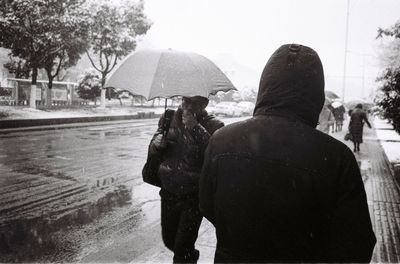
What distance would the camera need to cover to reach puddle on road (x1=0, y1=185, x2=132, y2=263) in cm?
443

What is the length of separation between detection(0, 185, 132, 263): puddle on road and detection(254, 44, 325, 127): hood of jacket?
11.2 ft

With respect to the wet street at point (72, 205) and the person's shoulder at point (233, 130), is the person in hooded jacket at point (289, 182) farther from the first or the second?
the wet street at point (72, 205)

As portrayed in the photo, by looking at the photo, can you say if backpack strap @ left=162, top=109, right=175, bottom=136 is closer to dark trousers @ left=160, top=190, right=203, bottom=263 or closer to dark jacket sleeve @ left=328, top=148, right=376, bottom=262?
dark trousers @ left=160, top=190, right=203, bottom=263

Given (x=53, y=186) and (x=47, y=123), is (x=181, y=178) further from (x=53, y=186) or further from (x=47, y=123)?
(x=47, y=123)

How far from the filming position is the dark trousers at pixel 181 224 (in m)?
3.22

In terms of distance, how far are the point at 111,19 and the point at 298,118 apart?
98.9 feet

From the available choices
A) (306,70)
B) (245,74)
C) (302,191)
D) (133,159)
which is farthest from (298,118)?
(245,74)

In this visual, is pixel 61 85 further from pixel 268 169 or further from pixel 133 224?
pixel 268 169

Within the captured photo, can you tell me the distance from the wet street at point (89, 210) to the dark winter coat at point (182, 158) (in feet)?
5.05

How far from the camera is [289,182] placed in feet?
5.58

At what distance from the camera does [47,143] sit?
1329 centimetres

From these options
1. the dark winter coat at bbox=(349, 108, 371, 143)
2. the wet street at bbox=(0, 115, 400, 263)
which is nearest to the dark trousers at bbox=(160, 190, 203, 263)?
the wet street at bbox=(0, 115, 400, 263)

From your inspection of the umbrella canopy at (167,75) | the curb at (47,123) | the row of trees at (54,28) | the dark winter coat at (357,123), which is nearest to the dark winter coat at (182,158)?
the umbrella canopy at (167,75)

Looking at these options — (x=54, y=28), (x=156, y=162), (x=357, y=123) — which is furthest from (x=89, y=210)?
(x=54, y=28)
